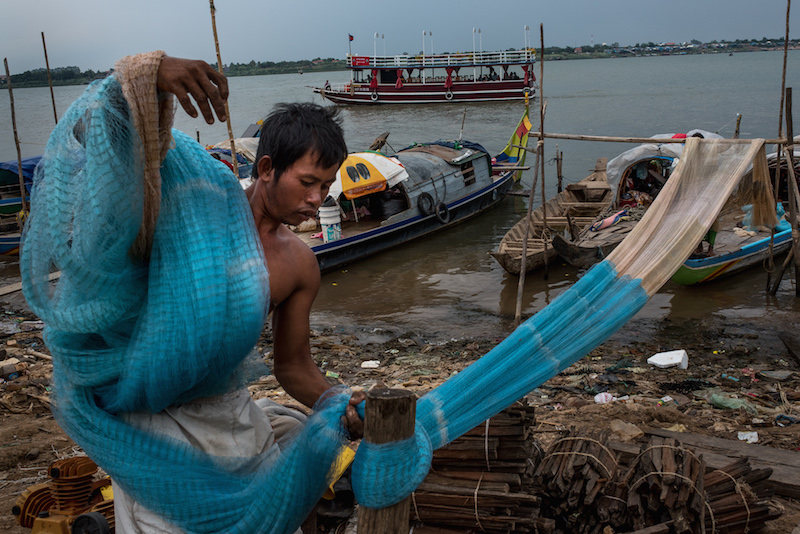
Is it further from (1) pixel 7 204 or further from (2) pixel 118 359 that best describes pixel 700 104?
(2) pixel 118 359

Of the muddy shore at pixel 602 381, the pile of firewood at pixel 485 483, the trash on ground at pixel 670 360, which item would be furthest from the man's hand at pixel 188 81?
→ the trash on ground at pixel 670 360

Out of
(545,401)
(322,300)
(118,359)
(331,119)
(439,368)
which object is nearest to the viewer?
(118,359)

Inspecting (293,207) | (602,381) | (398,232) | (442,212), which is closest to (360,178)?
(398,232)

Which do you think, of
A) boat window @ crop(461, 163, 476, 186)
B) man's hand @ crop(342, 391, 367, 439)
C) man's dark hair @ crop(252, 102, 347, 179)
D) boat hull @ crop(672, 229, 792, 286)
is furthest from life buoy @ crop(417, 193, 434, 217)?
man's hand @ crop(342, 391, 367, 439)

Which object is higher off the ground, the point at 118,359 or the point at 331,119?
the point at 331,119

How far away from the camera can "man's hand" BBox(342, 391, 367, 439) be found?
6.70 ft

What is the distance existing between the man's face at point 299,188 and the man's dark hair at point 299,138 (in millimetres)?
18

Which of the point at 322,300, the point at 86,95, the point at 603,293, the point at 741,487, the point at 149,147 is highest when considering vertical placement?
the point at 86,95

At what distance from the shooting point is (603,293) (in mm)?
2494

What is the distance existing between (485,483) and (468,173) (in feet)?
44.4

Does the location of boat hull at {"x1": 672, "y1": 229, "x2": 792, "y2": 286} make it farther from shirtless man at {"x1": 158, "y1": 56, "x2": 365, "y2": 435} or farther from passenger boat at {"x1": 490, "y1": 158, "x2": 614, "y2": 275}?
shirtless man at {"x1": 158, "y1": 56, "x2": 365, "y2": 435}

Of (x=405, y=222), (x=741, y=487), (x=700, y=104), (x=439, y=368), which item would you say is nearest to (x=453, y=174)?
(x=405, y=222)

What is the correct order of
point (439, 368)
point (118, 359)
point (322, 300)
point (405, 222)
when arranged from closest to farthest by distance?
point (118, 359) < point (439, 368) < point (322, 300) < point (405, 222)

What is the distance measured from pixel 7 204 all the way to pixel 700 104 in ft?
134
